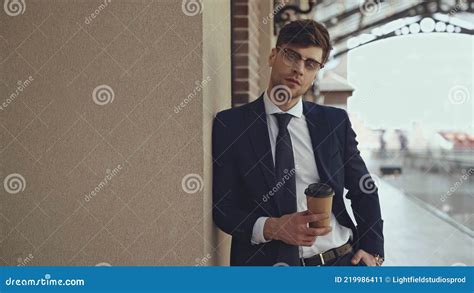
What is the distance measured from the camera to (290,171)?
146cm

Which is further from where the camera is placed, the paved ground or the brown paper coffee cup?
the paved ground

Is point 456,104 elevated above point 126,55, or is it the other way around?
point 126,55

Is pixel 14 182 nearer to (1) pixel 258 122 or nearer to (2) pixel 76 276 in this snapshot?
(2) pixel 76 276

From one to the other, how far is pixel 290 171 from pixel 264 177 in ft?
0.23

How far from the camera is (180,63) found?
1460mm

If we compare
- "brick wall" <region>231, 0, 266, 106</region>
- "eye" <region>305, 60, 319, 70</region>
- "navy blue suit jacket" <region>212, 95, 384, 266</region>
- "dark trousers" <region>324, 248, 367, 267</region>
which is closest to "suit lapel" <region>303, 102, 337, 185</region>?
"navy blue suit jacket" <region>212, 95, 384, 266</region>

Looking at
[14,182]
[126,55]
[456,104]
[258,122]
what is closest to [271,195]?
[258,122]

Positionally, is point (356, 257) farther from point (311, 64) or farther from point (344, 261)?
point (311, 64)

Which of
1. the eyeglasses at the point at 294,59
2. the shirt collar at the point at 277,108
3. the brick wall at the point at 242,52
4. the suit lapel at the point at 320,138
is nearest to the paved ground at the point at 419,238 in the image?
the suit lapel at the point at 320,138

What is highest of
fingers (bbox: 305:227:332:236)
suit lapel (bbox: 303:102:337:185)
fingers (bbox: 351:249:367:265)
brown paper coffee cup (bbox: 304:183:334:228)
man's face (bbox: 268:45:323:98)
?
man's face (bbox: 268:45:323:98)

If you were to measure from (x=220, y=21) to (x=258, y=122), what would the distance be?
0.38 metres

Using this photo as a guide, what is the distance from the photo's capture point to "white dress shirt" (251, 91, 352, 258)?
1456 mm

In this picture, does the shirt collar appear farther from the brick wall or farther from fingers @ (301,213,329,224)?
the brick wall

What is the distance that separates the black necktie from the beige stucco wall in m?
0.19
